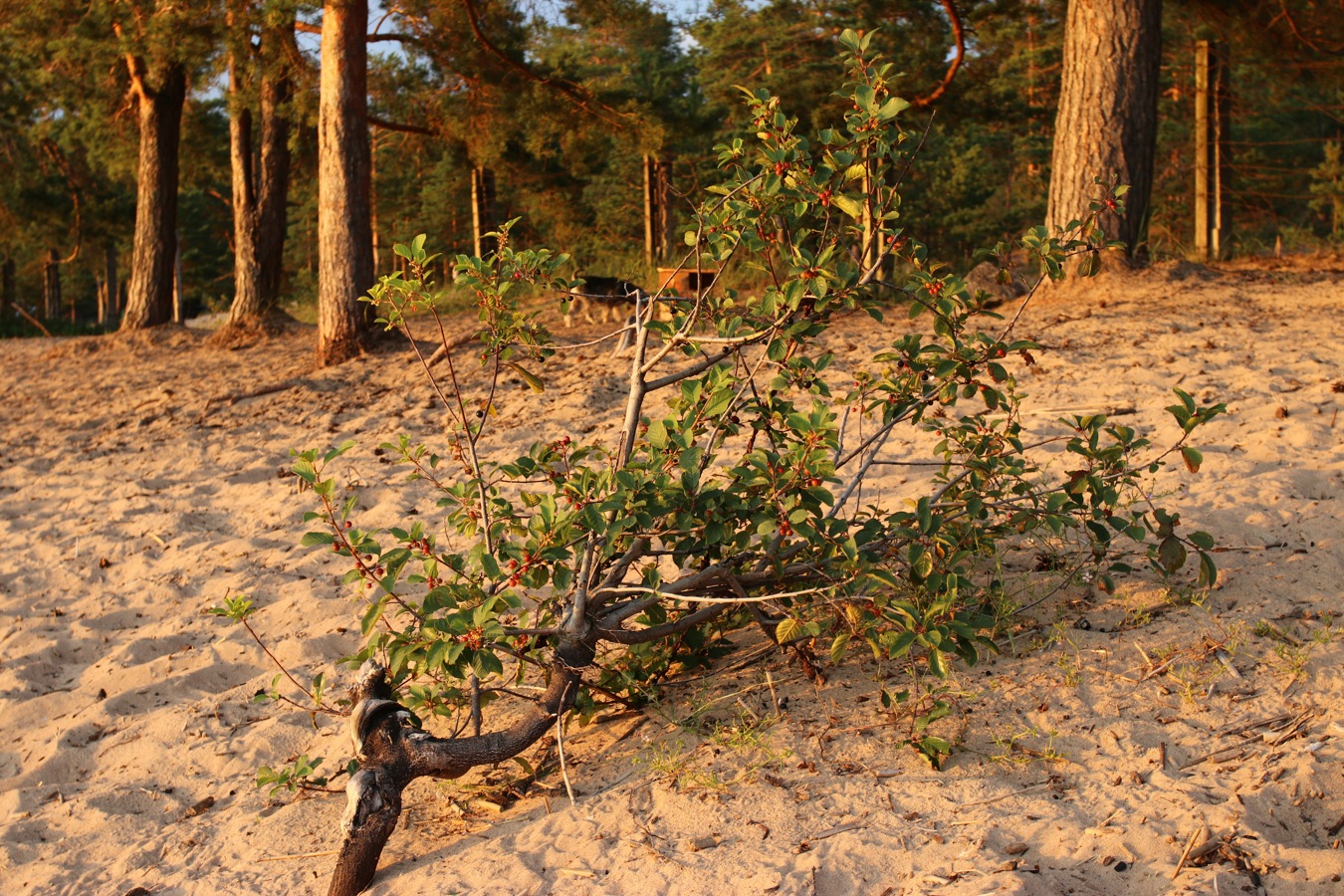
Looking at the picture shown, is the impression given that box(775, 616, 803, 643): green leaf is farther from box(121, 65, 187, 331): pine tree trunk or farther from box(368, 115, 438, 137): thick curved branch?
box(121, 65, 187, 331): pine tree trunk

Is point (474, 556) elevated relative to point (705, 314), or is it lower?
lower

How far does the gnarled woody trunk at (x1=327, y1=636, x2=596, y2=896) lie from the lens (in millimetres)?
2504

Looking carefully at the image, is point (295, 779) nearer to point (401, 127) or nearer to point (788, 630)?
point (788, 630)

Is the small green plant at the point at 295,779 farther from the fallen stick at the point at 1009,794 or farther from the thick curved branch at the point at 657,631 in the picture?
the fallen stick at the point at 1009,794

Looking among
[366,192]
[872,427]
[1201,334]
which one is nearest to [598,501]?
[872,427]

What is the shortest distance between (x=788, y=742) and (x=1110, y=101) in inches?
218

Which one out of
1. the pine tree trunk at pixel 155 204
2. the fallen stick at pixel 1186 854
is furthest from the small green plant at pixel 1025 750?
the pine tree trunk at pixel 155 204

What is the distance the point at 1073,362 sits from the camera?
570 cm

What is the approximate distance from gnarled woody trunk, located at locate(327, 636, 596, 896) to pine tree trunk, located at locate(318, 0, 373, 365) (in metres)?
5.29

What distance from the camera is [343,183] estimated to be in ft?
25.0

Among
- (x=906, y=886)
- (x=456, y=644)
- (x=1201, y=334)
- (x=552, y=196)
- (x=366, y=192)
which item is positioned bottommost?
(x=906, y=886)

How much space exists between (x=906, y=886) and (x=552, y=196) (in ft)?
53.5

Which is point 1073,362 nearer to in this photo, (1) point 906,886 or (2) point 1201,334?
(2) point 1201,334

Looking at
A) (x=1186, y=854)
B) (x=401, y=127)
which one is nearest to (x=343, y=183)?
(x=401, y=127)
